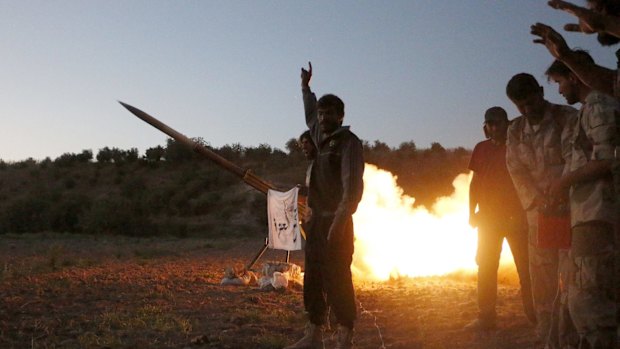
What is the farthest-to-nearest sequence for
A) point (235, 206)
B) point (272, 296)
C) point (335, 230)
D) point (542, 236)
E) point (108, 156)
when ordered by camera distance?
point (108, 156)
point (235, 206)
point (272, 296)
point (335, 230)
point (542, 236)

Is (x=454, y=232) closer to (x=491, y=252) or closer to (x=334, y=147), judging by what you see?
(x=491, y=252)

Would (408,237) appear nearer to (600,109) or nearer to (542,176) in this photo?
(542,176)

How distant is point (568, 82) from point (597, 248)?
1.21m

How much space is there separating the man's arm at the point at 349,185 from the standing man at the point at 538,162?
1231 millimetres

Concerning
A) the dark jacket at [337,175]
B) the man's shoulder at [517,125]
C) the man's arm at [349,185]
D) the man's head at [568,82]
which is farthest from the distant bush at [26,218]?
the man's head at [568,82]

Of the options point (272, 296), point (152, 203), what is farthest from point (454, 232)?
point (152, 203)

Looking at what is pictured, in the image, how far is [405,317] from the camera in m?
6.66

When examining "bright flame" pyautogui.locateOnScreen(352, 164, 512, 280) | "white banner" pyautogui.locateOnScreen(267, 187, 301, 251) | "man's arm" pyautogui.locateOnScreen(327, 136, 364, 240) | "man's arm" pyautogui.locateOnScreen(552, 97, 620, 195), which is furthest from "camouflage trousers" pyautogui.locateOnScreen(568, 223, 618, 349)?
"bright flame" pyautogui.locateOnScreen(352, 164, 512, 280)

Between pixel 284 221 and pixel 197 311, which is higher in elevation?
pixel 284 221

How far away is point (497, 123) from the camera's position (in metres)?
5.55

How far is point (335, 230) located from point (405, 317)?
2.57 metres

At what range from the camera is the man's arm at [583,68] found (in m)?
3.11

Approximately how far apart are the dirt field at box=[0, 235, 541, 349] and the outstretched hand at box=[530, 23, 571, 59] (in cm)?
288

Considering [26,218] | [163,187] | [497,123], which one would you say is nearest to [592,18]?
[497,123]
